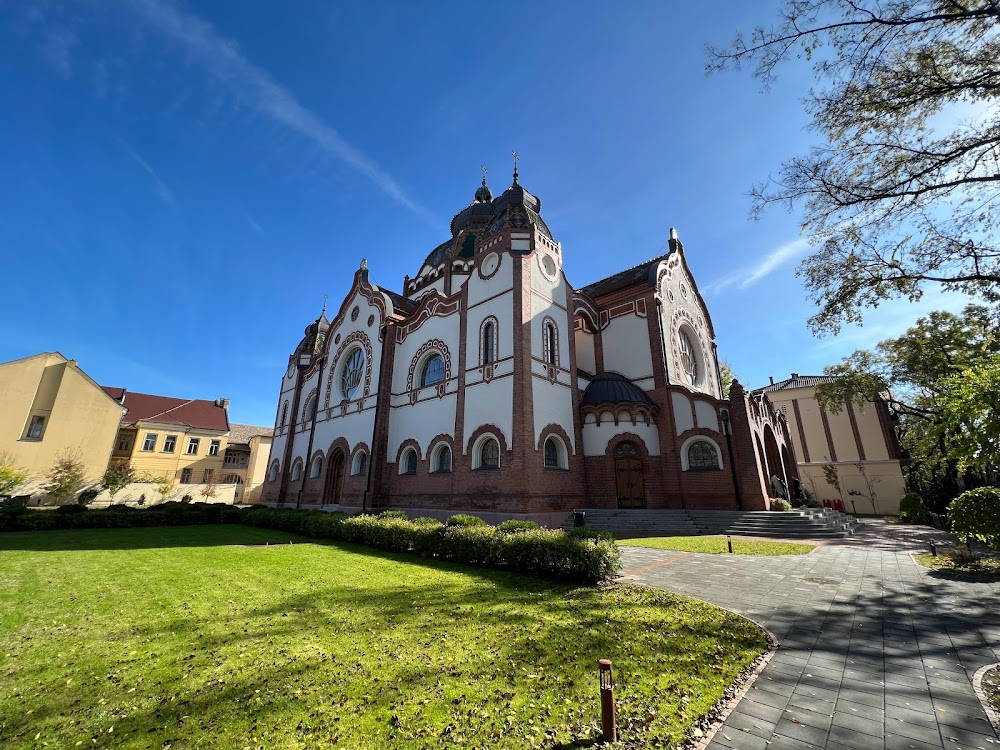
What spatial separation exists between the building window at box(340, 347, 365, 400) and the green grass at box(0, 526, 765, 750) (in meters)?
18.4

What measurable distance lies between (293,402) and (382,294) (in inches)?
509

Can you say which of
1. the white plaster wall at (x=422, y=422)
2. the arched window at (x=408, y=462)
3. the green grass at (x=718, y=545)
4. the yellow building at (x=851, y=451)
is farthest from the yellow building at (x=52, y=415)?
the yellow building at (x=851, y=451)

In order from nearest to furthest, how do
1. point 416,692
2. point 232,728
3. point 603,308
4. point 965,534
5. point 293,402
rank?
point 232,728 → point 416,692 → point 965,534 → point 603,308 → point 293,402

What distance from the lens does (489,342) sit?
1955 centimetres

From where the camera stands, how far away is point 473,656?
15.5 feet

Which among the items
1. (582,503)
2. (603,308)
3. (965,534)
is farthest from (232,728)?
(603,308)

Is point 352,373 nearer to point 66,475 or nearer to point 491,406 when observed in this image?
point 491,406

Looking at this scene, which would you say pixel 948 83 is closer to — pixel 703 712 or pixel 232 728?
pixel 703 712

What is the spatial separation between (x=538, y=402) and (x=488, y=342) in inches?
159

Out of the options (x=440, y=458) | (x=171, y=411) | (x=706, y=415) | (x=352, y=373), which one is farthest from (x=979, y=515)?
(x=171, y=411)

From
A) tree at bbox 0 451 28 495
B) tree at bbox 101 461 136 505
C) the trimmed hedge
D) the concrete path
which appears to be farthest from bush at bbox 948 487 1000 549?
tree at bbox 101 461 136 505

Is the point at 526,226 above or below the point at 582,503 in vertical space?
above

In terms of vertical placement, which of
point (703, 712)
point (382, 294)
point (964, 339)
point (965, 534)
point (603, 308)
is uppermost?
point (382, 294)

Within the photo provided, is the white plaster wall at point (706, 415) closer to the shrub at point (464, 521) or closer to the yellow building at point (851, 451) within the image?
the shrub at point (464, 521)
